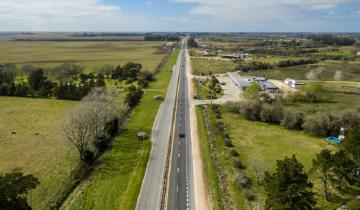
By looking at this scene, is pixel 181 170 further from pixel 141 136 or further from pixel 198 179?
pixel 141 136

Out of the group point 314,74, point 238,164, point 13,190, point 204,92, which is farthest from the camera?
point 314,74

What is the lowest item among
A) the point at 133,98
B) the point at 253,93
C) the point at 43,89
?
the point at 133,98

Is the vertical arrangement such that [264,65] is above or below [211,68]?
above

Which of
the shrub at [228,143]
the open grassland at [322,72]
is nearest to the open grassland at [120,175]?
the shrub at [228,143]

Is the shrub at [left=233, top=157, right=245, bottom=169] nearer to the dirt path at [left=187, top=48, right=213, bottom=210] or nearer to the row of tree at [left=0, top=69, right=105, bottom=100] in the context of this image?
the dirt path at [left=187, top=48, right=213, bottom=210]

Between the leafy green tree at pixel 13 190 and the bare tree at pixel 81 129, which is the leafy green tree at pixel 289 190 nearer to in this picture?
the leafy green tree at pixel 13 190

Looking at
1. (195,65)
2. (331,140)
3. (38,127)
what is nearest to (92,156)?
(38,127)

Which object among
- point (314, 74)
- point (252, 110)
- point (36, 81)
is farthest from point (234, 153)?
point (314, 74)
